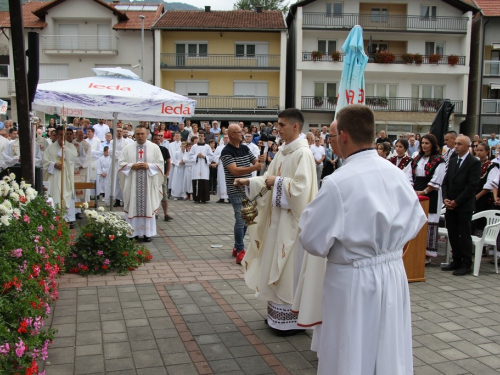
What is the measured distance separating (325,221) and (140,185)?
7.05 m

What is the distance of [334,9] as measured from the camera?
124 ft

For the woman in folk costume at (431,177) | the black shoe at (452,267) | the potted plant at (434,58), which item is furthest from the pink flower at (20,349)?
the potted plant at (434,58)

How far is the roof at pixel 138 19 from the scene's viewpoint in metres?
37.0

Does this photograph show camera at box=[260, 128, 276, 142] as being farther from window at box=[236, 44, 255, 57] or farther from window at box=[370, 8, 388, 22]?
window at box=[370, 8, 388, 22]

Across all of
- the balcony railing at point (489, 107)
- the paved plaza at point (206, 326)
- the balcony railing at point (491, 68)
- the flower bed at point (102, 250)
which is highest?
the balcony railing at point (491, 68)

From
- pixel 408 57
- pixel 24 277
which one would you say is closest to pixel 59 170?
pixel 24 277

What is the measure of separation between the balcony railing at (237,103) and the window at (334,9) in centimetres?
720

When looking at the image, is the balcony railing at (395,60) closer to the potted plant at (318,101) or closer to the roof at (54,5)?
the potted plant at (318,101)

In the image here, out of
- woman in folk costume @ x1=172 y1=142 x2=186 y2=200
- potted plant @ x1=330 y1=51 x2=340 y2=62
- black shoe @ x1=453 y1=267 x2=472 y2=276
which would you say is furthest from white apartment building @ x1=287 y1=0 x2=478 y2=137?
black shoe @ x1=453 y1=267 x2=472 y2=276

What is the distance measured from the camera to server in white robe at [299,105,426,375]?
2.96m

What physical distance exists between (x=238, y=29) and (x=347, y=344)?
3622cm

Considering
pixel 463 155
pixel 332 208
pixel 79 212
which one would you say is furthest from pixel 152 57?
pixel 332 208

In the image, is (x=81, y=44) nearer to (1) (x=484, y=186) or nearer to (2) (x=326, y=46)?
(2) (x=326, y=46)

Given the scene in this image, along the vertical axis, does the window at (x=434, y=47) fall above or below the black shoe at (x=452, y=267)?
above
